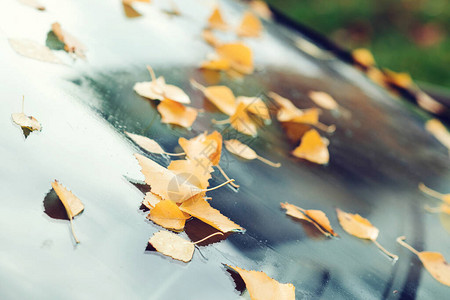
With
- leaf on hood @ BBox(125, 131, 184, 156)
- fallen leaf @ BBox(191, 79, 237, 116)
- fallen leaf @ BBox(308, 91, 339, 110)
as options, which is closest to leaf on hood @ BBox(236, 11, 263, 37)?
fallen leaf @ BBox(308, 91, 339, 110)

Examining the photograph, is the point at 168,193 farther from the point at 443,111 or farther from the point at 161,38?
the point at 443,111

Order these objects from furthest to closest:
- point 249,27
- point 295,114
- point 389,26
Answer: point 389,26 < point 249,27 < point 295,114

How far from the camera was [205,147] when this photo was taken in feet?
2.50

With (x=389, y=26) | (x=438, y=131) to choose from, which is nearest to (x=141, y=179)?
(x=438, y=131)

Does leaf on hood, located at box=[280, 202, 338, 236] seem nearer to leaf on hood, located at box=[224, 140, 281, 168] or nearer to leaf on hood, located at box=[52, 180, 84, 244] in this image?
leaf on hood, located at box=[224, 140, 281, 168]

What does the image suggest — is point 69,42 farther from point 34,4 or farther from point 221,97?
point 221,97

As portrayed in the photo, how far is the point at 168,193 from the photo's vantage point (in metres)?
0.64

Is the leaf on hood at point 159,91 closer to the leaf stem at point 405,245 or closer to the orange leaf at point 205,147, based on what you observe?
the orange leaf at point 205,147

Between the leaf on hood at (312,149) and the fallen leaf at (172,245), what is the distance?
410 mm

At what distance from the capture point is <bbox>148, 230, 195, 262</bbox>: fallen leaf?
0.54 metres

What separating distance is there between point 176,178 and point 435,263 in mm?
495

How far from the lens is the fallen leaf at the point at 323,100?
3.90ft

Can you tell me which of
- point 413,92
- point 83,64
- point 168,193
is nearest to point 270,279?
point 168,193

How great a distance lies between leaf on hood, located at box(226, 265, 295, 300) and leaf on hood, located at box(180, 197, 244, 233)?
0.07m
